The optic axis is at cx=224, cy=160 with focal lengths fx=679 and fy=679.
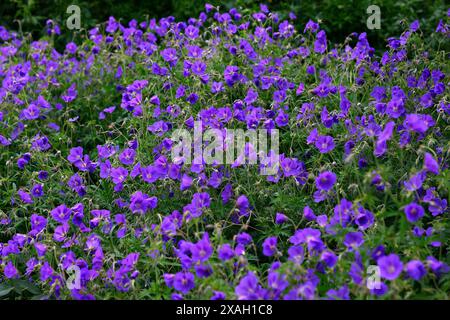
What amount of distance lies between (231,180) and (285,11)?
264 cm

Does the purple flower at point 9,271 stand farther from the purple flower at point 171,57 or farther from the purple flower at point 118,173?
the purple flower at point 171,57

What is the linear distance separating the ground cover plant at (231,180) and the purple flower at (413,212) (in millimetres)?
11

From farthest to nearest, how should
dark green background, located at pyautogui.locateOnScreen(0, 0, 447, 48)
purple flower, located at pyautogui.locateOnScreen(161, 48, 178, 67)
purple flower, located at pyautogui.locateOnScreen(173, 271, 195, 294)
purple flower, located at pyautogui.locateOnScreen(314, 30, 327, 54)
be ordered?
→ 1. dark green background, located at pyautogui.locateOnScreen(0, 0, 447, 48)
2. purple flower, located at pyautogui.locateOnScreen(314, 30, 327, 54)
3. purple flower, located at pyautogui.locateOnScreen(161, 48, 178, 67)
4. purple flower, located at pyautogui.locateOnScreen(173, 271, 195, 294)

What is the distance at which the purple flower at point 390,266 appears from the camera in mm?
2449

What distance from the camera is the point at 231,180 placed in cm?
339

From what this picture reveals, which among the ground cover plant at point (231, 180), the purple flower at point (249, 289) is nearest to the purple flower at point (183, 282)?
the ground cover plant at point (231, 180)

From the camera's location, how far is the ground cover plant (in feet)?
8.66

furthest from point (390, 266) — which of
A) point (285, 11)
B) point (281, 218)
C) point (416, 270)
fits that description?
point (285, 11)

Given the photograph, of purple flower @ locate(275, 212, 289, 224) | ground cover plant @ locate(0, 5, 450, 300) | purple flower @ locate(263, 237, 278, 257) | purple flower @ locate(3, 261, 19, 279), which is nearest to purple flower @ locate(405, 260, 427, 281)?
ground cover plant @ locate(0, 5, 450, 300)

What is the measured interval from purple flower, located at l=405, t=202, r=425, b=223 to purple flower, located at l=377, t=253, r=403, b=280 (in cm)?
15

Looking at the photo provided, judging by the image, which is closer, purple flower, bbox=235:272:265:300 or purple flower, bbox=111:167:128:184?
purple flower, bbox=235:272:265:300

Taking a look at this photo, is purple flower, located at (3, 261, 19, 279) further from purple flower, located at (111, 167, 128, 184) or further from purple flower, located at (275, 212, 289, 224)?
purple flower, located at (275, 212, 289, 224)

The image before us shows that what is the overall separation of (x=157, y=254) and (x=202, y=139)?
80 centimetres

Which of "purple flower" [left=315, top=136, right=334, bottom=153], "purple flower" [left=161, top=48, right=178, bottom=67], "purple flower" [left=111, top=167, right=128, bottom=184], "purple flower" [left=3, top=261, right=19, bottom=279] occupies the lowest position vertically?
"purple flower" [left=3, top=261, right=19, bottom=279]
